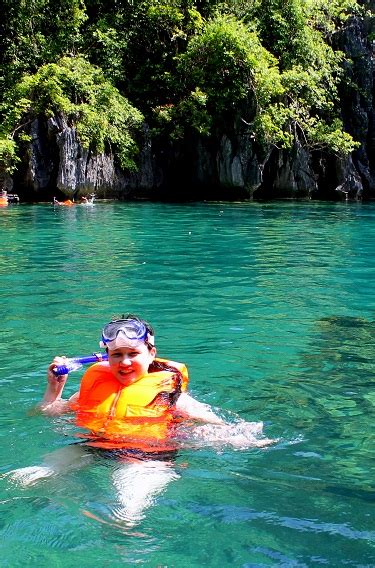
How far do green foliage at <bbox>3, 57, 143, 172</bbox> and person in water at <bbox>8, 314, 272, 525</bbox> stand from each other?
78.0 feet

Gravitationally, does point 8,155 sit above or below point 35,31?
below

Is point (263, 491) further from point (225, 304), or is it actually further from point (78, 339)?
point (225, 304)

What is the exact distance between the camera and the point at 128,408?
3.91 meters

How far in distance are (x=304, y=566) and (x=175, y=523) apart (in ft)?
2.08

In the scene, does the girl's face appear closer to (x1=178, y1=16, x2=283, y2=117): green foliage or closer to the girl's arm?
the girl's arm

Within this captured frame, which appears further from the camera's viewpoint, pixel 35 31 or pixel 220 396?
pixel 35 31

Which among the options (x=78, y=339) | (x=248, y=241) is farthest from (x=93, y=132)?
(x=78, y=339)

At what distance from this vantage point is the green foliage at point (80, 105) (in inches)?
1043

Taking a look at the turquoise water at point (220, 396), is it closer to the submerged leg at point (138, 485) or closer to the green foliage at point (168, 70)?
the submerged leg at point (138, 485)

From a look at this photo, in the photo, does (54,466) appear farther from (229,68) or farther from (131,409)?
(229,68)

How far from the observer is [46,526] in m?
2.93

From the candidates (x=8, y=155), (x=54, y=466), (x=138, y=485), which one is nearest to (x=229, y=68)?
(x=8, y=155)

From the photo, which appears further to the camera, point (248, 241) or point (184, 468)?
point (248, 241)

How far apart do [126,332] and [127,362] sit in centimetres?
20
